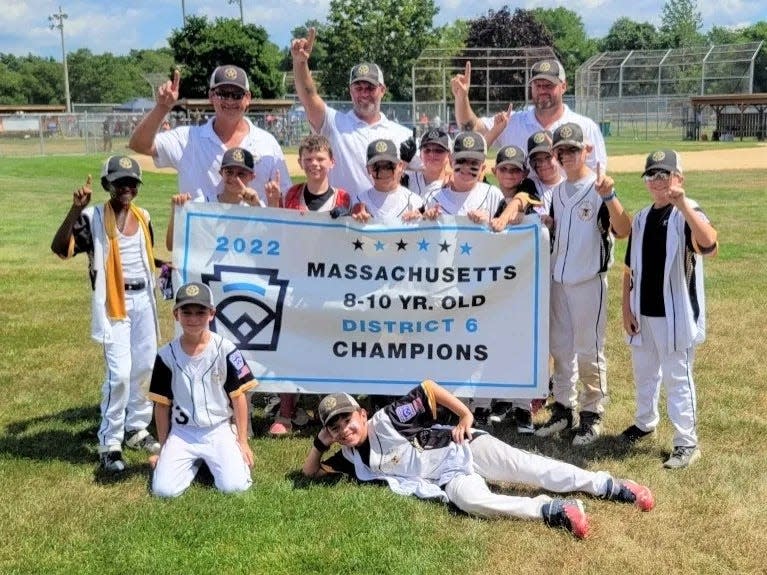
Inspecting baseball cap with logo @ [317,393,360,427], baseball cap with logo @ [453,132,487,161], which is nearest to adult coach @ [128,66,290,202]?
baseball cap with logo @ [453,132,487,161]

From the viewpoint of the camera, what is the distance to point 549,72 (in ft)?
20.8

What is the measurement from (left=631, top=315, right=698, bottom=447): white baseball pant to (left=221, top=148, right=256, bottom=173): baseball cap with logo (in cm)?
286

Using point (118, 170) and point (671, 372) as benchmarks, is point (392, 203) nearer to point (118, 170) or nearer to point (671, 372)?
point (118, 170)

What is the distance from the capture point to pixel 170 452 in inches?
211

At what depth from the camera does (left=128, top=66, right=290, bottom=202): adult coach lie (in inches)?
236

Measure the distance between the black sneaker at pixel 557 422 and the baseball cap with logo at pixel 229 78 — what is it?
3.25 m

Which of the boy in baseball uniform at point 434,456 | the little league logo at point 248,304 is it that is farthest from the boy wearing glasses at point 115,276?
the boy in baseball uniform at point 434,456

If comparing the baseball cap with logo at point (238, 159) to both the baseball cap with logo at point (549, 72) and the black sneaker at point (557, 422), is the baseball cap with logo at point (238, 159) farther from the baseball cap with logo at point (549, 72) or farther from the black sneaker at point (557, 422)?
the black sneaker at point (557, 422)

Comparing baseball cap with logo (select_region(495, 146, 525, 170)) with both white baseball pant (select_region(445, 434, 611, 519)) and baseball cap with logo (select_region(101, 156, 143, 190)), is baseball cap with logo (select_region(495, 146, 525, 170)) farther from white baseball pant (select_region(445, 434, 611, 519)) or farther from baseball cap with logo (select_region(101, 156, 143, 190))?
baseball cap with logo (select_region(101, 156, 143, 190))

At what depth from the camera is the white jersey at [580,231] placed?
5.73 m

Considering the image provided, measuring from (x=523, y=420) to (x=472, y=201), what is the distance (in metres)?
1.69

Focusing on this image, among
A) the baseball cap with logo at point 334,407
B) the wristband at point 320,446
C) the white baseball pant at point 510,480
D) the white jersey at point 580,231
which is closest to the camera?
the white baseball pant at point 510,480

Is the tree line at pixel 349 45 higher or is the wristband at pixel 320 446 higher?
the tree line at pixel 349 45

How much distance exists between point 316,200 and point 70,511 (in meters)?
2.66
